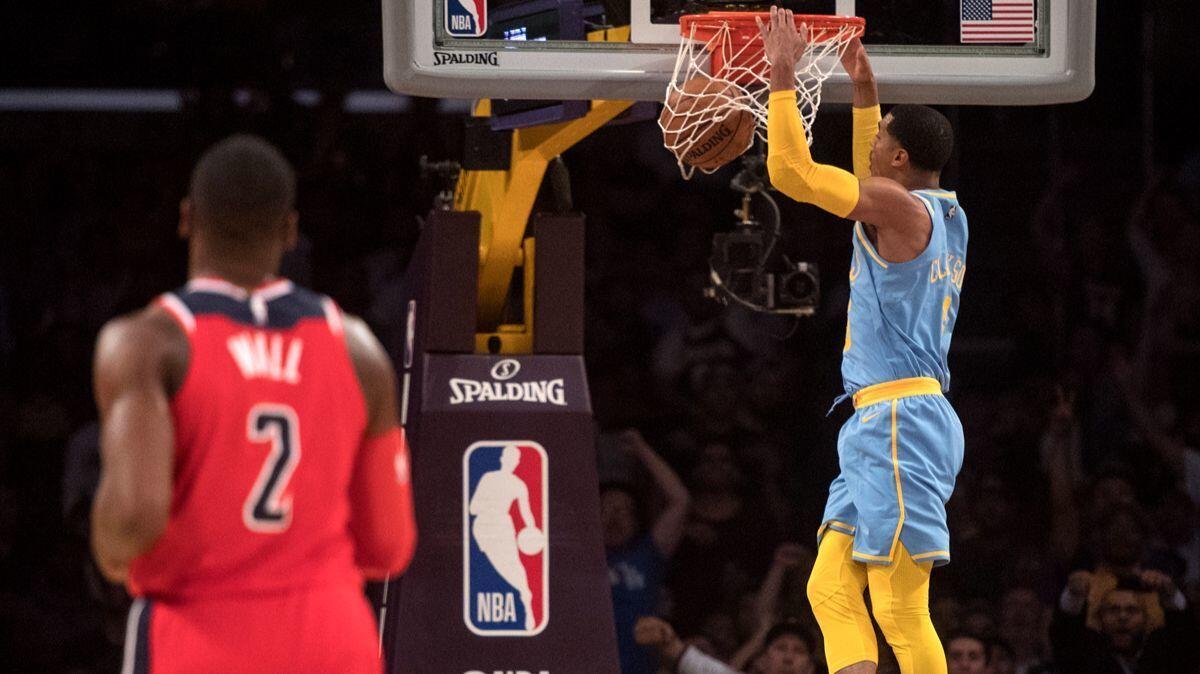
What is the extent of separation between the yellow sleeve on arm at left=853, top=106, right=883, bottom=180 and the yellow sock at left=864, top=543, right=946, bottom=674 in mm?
1197

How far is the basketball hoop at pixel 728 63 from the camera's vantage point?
5.27 meters

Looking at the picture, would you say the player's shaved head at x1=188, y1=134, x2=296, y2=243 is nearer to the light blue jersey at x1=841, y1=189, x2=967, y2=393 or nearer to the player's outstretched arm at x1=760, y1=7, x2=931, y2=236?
the player's outstretched arm at x1=760, y1=7, x2=931, y2=236

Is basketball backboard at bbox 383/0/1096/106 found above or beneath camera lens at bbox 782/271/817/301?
above

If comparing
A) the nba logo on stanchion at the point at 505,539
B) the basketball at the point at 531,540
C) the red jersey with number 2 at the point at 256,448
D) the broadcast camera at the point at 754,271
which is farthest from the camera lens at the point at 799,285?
the red jersey with number 2 at the point at 256,448

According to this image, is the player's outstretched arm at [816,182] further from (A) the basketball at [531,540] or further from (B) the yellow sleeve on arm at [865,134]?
(A) the basketball at [531,540]

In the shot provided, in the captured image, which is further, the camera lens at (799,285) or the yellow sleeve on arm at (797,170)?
the camera lens at (799,285)

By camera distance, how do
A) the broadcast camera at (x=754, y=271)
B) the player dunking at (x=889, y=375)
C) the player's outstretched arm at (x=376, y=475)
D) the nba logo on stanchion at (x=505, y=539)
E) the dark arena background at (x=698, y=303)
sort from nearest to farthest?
the player's outstretched arm at (x=376, y=475) < the player dunking at (x=889, y=375) < the nba logo on stanchion at (x=505, y=539) < the broadcast camera at (x=754, y=271) < the dark arena background at (x=698, y=303)

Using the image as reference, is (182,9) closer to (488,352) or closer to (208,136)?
(208,136)

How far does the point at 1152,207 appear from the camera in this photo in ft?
32.2

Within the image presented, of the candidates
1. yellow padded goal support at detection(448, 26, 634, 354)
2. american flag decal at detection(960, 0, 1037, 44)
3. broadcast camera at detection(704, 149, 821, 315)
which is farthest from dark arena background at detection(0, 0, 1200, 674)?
american flag decal at detection(960, 0, 1037, 44)

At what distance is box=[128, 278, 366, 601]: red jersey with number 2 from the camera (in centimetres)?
292

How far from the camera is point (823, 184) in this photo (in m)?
4.71

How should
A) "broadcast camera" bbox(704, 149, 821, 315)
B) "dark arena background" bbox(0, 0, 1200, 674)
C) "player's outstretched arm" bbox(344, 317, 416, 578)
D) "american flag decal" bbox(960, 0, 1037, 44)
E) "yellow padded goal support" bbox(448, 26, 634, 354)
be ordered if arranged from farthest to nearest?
"dark arena background" bbox(0, 0, 1200, 674) < "broadcast camera" bbox(704, 149, 821, 315) < "yellow padded goal support" bbox(448, 26, 634, 354) < "american flag decal" bbox(960, 0, 1037, 44) < "player's outstretched arm" bbox(344, 317, 416, 578)

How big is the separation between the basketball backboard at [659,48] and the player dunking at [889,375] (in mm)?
443
